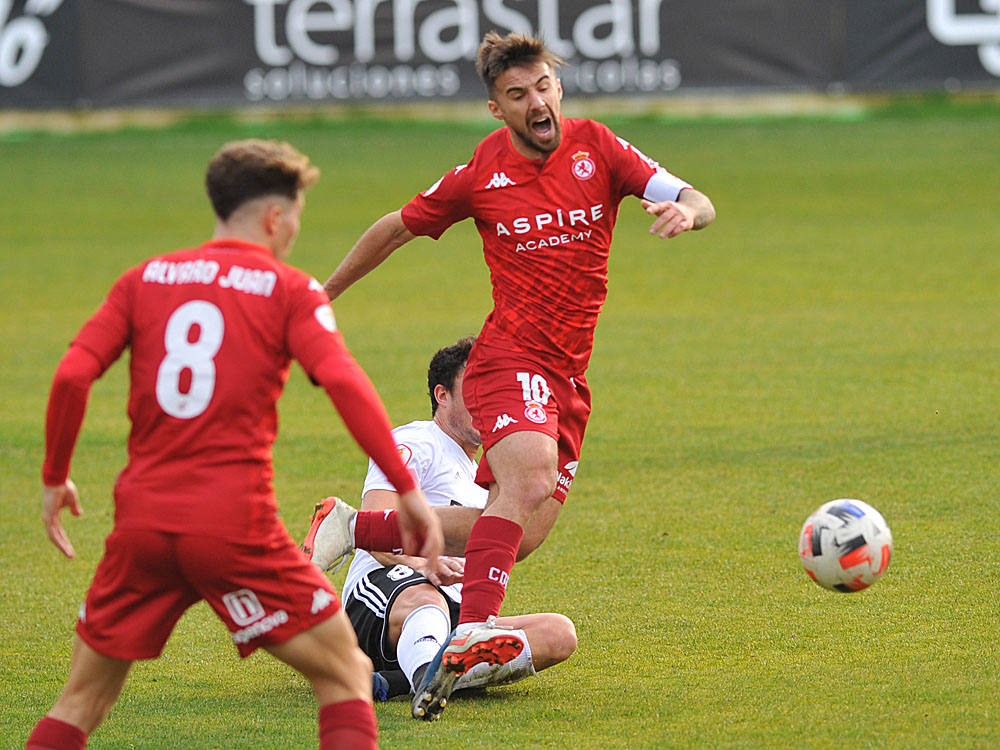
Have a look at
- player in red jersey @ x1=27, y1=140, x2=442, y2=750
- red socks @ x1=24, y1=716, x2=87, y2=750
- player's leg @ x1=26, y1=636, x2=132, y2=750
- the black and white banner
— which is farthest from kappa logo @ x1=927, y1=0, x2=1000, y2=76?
red socks @ x1=24, y1=716, x2=87, y2=750

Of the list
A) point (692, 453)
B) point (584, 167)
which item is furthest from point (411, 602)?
point (692, 453)

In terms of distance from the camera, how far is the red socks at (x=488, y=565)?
5566mm

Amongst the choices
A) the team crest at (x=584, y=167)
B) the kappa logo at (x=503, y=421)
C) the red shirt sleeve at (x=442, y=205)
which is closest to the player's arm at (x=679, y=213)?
the team crest at (x=584, y=167)

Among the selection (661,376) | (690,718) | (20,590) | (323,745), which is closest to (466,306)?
(661,376)

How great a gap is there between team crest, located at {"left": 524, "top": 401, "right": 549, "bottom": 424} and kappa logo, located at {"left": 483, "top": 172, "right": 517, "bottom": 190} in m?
0.90

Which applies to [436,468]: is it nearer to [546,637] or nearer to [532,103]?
[546,637]

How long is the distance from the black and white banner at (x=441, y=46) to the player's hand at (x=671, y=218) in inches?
730

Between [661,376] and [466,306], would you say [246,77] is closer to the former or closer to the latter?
[466,306]

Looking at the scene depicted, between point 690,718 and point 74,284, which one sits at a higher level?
point 74,284

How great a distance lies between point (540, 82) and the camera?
589 centimetres

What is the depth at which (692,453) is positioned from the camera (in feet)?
31.1

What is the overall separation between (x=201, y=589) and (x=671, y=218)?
2.24 m

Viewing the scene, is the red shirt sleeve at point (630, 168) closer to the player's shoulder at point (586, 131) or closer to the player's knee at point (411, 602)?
the player's shoulder at point (586, 131)

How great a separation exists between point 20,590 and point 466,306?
8.39 m
